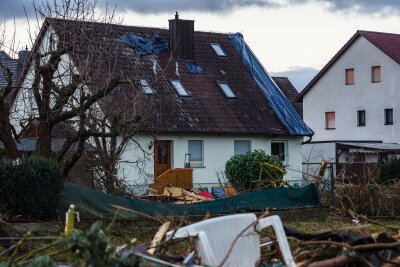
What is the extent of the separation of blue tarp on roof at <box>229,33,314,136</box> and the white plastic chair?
3492 cm

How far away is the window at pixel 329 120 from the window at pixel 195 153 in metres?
19.3

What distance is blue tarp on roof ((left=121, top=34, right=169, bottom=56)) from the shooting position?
132 ft

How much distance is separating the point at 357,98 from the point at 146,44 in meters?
19.5

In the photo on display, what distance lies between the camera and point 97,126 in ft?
76.1

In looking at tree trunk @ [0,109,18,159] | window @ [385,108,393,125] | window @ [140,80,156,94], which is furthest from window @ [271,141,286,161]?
tree trunk @ [0,109,18,159]

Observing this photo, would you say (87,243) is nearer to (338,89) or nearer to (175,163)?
(175,163)

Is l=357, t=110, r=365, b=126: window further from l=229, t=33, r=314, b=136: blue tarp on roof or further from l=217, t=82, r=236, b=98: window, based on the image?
l=217, t=82, r=236, b=98: window

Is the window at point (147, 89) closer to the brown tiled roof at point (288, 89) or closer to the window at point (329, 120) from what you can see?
the window at point (329, 120)

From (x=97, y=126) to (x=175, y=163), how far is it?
55.9 ft

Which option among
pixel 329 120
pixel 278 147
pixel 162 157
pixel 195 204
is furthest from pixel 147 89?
pixel 329 120

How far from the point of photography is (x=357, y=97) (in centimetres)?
5638

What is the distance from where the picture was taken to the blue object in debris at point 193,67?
43.5m

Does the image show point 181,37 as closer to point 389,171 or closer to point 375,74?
point 375,74

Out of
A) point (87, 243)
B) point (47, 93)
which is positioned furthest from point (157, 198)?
point (87, 243)
